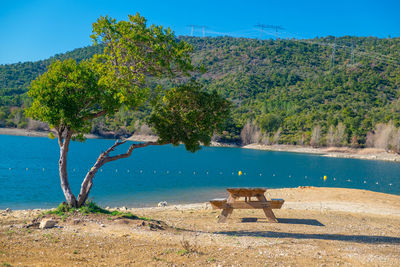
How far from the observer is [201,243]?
905cm

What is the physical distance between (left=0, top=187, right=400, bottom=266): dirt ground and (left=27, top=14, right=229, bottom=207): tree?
2637mm

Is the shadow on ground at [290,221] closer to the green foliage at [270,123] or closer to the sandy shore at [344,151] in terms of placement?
the sandy shore at [344,151]

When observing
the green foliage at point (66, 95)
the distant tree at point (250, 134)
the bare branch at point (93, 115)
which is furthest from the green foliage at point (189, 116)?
the distant tree at point (250, 134)

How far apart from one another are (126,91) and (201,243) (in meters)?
5.35

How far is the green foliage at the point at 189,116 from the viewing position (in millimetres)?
11469

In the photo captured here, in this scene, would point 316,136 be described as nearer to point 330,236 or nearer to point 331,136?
point 331,136

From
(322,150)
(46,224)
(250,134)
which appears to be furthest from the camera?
(250,134)

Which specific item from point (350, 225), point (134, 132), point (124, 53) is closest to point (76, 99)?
point (124, 53)

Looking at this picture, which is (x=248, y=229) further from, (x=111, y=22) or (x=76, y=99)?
(x=111, y=22)

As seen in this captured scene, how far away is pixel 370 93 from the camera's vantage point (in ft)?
441

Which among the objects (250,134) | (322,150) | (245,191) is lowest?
(322,150)

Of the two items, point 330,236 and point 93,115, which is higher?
point 93,115

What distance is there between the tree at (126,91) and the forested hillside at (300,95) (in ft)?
254

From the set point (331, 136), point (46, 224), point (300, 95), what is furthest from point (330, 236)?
point (300, 95)
